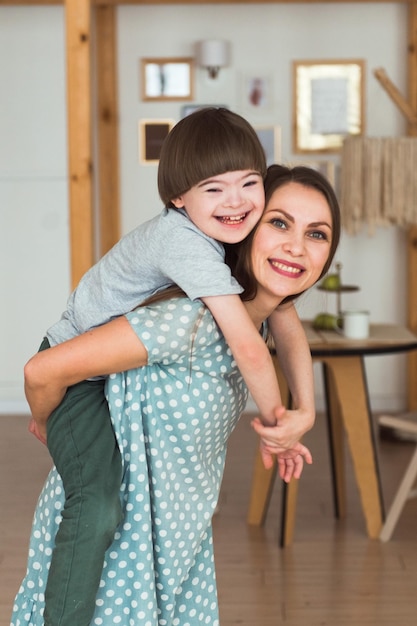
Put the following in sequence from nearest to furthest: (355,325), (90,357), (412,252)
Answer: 1. (90,357)
2. (355,325)
3. (412,252)

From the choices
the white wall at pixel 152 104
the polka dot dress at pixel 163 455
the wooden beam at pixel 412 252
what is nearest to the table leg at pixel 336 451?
the white wall at pixel 152 104

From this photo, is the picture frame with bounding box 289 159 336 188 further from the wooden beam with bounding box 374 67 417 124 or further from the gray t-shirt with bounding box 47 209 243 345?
the gray t-shirt with bounding box 47 209 243 345

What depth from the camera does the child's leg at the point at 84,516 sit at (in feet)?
5.49

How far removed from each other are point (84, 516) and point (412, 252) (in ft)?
17.0

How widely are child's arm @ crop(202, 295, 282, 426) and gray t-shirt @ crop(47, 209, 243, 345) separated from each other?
0.02 metres

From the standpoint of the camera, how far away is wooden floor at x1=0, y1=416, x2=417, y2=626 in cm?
338

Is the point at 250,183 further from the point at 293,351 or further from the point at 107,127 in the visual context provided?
the point at 107,127

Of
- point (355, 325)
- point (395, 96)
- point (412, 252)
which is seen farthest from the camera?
point (412, 252)

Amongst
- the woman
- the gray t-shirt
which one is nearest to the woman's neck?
the woman

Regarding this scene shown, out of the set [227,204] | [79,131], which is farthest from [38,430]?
[79,131]

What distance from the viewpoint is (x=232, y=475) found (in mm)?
5145

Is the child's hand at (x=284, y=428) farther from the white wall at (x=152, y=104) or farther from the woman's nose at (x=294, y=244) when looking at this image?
the white wall at (x=152, y=104)

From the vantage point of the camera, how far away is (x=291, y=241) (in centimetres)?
179

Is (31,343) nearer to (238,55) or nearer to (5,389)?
(5,389)
